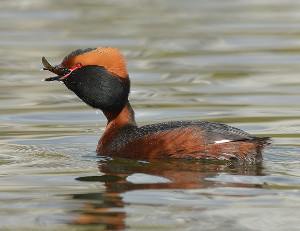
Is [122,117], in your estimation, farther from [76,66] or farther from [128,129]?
[76,66]

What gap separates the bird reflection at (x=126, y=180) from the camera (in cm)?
894

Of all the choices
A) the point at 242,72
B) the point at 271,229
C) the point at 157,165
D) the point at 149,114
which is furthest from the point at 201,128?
the point at 242,72

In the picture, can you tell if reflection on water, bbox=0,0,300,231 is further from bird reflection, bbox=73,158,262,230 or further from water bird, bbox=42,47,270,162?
water bird, bbox=42,47,270,162

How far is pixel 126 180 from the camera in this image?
10461 mm

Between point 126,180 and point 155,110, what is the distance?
14.4 feet

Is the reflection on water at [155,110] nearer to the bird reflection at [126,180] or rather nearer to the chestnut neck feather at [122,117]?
the bird reflection at [126,180]

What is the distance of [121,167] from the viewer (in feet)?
36.4

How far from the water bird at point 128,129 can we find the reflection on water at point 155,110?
14cm

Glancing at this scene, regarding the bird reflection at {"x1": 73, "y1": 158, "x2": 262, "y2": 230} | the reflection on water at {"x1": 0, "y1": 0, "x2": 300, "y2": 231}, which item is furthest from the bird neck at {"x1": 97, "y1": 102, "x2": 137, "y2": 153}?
the bird reflection at {"x1": 73, "y1": 158, "x2": 262, "y2": 230}

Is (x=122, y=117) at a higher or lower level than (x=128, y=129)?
higher

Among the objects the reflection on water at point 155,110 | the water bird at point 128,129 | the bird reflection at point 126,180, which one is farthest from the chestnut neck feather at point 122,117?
the bird reflection at point 126,180

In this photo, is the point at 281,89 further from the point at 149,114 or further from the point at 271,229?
the point at 271,229

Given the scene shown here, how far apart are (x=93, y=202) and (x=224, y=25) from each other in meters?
13.7

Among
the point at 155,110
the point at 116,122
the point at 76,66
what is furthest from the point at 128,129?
the point at 155,110
